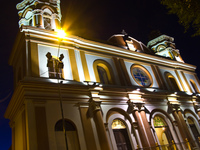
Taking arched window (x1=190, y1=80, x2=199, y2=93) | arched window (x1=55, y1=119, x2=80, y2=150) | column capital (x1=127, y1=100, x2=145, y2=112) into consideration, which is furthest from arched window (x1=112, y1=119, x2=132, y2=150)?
arched window (x1=190, y1=80, x2=199, y2=93)

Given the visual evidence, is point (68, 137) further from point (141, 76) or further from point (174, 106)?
point (174, 106)

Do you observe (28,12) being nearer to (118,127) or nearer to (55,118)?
(55,118)

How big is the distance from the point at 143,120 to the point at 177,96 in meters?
6.29

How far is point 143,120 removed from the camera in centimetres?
1475

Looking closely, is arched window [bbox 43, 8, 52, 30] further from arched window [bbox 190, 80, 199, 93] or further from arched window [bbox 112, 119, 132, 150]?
arched window [bbox 190, 80, 199, 93]

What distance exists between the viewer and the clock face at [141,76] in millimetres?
18078

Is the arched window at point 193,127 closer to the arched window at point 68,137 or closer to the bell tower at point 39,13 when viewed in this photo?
the arched window at point 68,137

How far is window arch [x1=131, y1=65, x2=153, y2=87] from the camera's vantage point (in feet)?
59.3

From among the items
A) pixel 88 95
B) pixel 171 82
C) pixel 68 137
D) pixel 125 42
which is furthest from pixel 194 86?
pixel 68 137

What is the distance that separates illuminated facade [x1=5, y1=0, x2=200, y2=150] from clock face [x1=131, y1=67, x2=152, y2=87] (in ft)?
0.33

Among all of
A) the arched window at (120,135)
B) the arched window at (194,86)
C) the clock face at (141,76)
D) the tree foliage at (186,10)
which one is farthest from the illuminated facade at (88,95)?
the tree foliage at (186,10)

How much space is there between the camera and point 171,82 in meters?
21.1

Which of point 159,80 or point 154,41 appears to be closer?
point 159,80

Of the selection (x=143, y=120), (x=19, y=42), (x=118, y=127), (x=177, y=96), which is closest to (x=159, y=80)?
(x=177, y=96)
